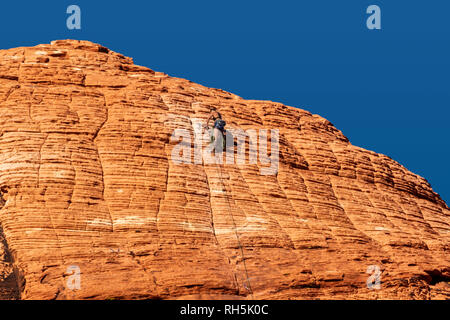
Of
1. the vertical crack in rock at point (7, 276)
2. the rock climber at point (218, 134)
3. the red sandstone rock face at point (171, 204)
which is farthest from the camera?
the rock climber at point (218, 134)

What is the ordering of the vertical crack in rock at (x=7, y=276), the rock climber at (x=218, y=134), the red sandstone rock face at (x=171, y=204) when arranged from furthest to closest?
the rock climber at (x=218, y=134) → the red sandstone rock face at (x=171, y=204) → the vertical crack in rock at (x=7, y=276)

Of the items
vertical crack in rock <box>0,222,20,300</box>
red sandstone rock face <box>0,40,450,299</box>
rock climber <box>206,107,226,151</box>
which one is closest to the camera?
vertical crack in rock <box>0,222,20,300</box>

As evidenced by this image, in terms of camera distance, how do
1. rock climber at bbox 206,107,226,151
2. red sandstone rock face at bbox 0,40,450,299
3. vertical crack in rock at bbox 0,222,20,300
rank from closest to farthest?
vertical crack in rock at bbox 0,222,20,300, red sandstone rock face at bbox 0,40,450,299, rock climber at bbox 206,107,226,151

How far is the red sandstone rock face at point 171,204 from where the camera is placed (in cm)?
4178

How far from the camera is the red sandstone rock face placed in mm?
41781

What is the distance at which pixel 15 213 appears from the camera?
43.8 metres

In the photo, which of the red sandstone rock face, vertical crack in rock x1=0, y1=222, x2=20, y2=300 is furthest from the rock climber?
vertical crack in rock x1=0, y1=222, x2=20, y2=300

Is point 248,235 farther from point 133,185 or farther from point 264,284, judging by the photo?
point 133,185

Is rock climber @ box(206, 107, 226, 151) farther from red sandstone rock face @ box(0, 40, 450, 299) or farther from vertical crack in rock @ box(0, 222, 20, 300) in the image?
vertical crack in rock @ box(0, 222, 20, 300)

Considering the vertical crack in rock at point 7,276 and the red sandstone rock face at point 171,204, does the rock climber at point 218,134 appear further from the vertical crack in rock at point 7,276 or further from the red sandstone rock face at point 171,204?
the vertical crack in rock at point 7,276

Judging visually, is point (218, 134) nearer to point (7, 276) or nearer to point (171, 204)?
point (171, 204)

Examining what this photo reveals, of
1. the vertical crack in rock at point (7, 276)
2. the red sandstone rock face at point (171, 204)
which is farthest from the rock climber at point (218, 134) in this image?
the vertical crack in rock at point (7, 276)

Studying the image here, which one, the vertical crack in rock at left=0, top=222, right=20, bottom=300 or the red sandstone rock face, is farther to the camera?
the red sandstone rock face
